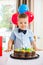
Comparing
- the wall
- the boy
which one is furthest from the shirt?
the wall

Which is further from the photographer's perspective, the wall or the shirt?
the wall

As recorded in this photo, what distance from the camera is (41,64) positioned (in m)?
1.02

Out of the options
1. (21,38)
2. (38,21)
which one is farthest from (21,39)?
(38,21)

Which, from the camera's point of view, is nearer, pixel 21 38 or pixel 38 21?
pixel 21 38

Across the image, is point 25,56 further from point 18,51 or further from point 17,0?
point 17,0

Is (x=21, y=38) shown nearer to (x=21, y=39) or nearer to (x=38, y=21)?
(x=21, y=39)

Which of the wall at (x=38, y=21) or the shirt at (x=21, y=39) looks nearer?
the shirt at (x=21, y=39)

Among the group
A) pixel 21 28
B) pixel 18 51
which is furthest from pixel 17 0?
pixel 18 51

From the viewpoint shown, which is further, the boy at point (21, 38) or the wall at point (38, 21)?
the wall at point (38, 21)


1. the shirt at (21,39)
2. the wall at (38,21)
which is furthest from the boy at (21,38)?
the wall at (38,21)

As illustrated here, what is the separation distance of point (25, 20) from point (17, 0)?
1.48 m

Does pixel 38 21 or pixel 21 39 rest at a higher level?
pixel 38 21

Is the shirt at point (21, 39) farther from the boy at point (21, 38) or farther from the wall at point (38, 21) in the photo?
the wall at point (38, 21)

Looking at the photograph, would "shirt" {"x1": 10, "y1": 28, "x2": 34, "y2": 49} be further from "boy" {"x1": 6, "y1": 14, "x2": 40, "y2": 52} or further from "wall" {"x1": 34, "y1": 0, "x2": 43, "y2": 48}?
"wall" {"x1": 34, "y1": 0, "x2": 43, "y2": 48}
